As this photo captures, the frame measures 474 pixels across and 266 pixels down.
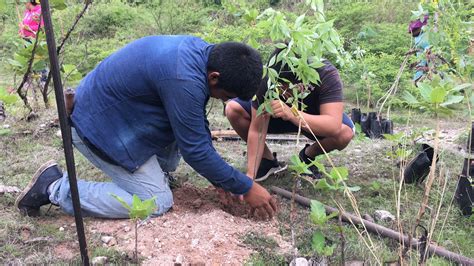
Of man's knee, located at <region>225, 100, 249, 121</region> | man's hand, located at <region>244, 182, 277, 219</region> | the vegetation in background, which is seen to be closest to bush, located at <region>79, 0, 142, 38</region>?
the vegetation in background

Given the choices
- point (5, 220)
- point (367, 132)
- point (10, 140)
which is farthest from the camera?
point (367, 132)

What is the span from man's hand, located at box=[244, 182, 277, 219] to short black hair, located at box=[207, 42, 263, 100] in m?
0.50

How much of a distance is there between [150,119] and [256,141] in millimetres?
739

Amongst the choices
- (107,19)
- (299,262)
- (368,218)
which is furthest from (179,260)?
(107,19)

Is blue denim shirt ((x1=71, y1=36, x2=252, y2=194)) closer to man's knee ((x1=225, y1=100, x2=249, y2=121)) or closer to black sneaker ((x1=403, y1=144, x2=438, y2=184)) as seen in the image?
man's knee ((x1=225, y1=100, x2=249, y2=121))

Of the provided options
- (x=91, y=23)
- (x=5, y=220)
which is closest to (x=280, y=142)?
(x=5, y=220)

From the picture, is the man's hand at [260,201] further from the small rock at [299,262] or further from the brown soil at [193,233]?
the small rock at [299,262]

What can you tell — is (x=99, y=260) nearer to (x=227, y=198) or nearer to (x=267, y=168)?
(x=227, y=198)

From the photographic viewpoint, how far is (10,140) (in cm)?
416

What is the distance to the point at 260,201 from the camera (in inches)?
99.7

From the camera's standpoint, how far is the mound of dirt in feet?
7.34

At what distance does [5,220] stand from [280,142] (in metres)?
2.66

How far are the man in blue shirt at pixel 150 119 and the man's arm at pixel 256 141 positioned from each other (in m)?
0.36

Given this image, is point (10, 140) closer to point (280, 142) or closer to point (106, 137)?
point (106, 137)
